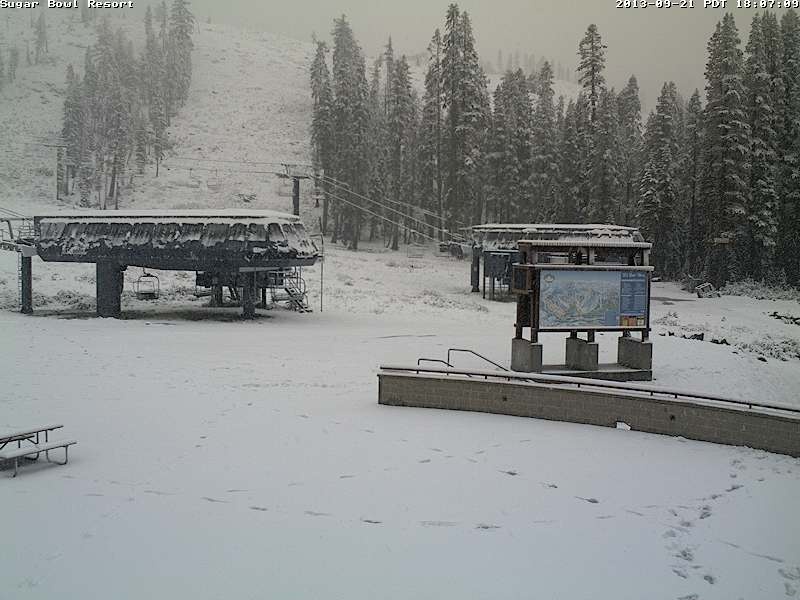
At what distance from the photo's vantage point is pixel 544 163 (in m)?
58.5

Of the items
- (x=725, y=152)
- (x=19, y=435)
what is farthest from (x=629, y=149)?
(x=19, y=435)

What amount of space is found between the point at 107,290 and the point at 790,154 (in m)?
31.9

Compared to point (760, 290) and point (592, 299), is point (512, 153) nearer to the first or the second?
point (760, 290)

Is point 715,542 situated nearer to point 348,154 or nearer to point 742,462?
point 742,462

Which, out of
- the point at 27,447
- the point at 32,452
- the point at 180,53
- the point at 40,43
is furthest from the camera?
the point at 40,43

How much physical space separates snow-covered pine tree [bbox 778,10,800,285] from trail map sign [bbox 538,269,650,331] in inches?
333

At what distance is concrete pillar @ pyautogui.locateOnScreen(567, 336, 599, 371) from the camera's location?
19250mm

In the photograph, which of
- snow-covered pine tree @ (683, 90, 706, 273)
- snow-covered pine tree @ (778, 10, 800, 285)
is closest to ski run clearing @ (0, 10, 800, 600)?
snow-covered pine tree @ (778, 10, 800, 285)

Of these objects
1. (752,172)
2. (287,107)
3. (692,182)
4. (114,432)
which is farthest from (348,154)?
(114,432)

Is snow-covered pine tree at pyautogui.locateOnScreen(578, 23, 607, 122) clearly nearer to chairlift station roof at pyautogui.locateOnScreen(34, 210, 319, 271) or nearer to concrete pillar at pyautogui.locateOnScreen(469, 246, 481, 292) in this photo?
concrete pillar at pyautogui.locateOnScreen(469, 246, 481, 292)

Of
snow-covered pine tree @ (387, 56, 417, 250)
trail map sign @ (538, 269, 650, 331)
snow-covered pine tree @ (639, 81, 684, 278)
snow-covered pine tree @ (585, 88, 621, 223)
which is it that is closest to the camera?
trail map sign @ (538, 269, 650, 331)

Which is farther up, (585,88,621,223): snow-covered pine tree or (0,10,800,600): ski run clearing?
(585,88,621,223): snow-covered pine tree

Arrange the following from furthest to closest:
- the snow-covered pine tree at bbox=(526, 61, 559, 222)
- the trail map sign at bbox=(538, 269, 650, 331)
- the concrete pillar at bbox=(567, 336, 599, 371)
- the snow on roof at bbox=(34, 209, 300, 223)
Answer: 1. the snow-covered pine tree at bbox=(526, 61, 559, 222)
2. the snow on roof at bbox=(34, 209, 300, 223)
3. the concrete pillar at bbox=(567, 336, 599, 371)
4. the trail map sign at bbox=(538, 269, 650, 331)

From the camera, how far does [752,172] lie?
37406 millimetres
